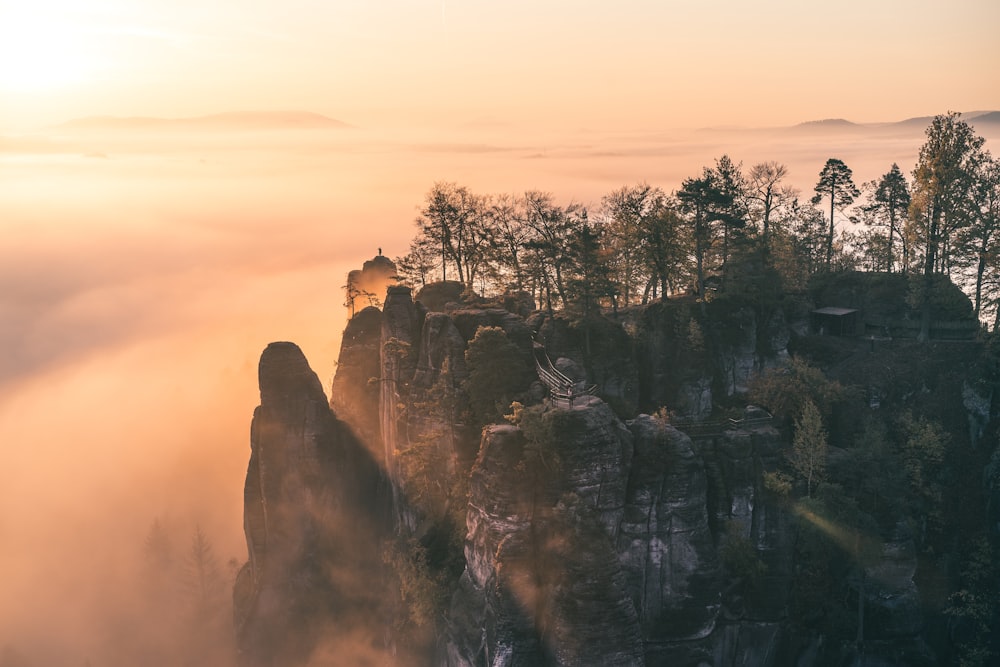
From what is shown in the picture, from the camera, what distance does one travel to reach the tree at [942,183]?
218 ft

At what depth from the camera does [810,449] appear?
180 feet

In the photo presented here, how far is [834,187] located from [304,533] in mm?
61979

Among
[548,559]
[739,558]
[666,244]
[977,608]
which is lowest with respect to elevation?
[977,608]

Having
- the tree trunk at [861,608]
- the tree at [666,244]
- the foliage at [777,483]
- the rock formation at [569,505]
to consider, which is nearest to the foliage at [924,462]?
the rock formation at [569,505]

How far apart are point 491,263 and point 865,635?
45.3 m

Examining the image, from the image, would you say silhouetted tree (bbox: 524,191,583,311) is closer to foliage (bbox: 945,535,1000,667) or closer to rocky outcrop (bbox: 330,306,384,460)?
rocky outcrop (bbox: 330,306,384,460)

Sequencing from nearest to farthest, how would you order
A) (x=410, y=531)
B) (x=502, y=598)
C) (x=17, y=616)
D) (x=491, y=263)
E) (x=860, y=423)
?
(x=502, y=598) < (x=860, y=423) < (x=410, y=531) < (x=491, y=263) < (x=17, y=616)

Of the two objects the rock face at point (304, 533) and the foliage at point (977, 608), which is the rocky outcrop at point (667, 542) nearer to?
the foliage at point (977, 608)

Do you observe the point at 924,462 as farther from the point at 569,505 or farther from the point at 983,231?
the point at 569,505

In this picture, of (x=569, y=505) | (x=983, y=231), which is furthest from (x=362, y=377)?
(x=983, y=231)

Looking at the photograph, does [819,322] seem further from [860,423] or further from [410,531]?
[410,531]

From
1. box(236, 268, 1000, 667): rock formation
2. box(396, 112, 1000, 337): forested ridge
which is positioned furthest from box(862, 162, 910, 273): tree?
box(236, 268, 1000, 667): rock formation

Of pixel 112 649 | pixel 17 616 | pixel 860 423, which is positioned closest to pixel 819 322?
pixel 860 423

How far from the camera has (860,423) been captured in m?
61.5
